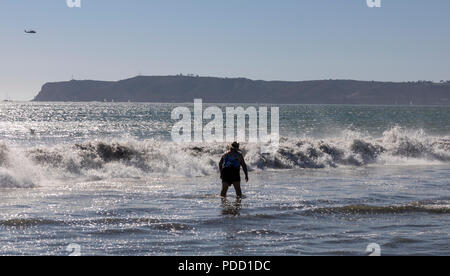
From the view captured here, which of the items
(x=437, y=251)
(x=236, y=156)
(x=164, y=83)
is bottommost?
(x=437, y=251)

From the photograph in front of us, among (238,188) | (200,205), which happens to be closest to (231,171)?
(238,188)

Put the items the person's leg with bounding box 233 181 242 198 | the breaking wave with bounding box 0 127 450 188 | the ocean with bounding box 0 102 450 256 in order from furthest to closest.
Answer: the breaking wave with bounding box 0 127 450 188, the person's leg with bounding box 233 181 242 198, the ocean with bounding box 0 102 450 256

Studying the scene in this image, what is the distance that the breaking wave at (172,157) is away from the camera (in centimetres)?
2134

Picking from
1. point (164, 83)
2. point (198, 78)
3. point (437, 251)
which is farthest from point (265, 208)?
point (164, 83)

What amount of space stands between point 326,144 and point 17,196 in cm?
1759

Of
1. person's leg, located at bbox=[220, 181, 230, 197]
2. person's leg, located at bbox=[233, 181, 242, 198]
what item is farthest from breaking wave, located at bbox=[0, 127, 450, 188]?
person's leg, located at bbox=[233, 181, 242, 198]

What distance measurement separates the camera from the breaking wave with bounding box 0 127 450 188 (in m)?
21.3

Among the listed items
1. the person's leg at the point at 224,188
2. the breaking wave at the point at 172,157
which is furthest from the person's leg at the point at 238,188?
the breaking wave at the point at 172,157

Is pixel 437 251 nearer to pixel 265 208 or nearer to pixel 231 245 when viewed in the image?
pixel 231 245

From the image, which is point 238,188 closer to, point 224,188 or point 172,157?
point 224,188

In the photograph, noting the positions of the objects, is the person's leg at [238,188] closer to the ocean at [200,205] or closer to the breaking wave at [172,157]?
the ocean at [200,205]

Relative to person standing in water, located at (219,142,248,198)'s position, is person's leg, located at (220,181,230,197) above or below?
below

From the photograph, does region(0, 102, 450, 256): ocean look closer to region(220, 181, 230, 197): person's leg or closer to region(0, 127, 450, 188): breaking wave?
region(0, 127, 450, 188): breaking wave
